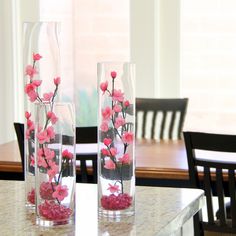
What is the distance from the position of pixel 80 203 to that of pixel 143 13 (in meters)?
3.12

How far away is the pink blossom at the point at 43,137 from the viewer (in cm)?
150

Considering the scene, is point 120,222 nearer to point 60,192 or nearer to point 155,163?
point 60,192

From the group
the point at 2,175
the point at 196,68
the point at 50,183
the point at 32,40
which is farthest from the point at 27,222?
the point at 196,68

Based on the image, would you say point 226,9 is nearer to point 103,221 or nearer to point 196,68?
point 196,68

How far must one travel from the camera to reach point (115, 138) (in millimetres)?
1621

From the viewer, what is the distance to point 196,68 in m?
4.69

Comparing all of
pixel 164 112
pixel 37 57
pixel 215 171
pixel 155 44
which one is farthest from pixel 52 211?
pixel 155 44

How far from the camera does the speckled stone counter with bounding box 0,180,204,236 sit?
1.48 metres

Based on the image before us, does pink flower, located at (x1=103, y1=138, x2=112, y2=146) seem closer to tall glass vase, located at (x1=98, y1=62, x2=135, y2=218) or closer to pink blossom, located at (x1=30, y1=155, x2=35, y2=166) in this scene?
tall glass vase, located at (x1=98, y1=62, x2=135, y2=218)

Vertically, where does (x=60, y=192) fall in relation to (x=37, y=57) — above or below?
below

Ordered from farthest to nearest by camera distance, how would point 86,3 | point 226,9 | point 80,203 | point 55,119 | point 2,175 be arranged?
point 86,3, point 226,9, point 2,175, point 80,203, point 55,119

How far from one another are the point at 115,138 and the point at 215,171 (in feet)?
3.60

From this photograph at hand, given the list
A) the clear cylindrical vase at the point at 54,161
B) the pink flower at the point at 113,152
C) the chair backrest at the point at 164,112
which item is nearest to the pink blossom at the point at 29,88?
the clear cylindrical vase at the point at 54,161

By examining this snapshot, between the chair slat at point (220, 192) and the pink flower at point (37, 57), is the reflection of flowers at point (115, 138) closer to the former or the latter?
the pink flower at point (37, 57)
